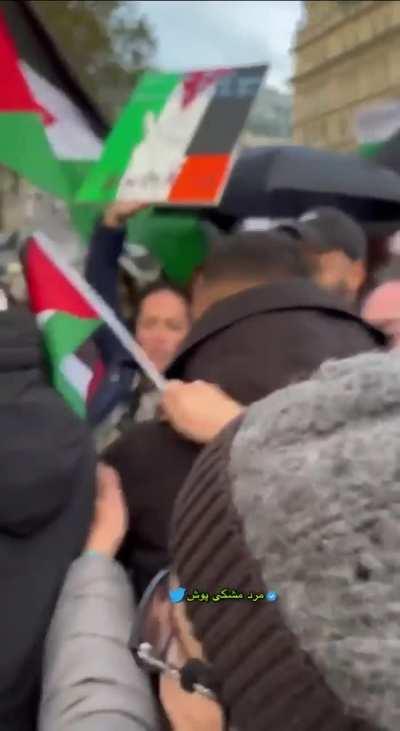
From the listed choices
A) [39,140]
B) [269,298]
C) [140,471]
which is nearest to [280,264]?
[269,298]

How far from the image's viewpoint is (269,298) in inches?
61.6

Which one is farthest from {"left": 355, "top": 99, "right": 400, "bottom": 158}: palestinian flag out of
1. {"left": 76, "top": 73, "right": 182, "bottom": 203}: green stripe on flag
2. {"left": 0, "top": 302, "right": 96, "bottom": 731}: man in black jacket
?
{"left": 0, "top": 302, "right": 96, "bottom": 731}: man in black jacket

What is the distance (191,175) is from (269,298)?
0.87m

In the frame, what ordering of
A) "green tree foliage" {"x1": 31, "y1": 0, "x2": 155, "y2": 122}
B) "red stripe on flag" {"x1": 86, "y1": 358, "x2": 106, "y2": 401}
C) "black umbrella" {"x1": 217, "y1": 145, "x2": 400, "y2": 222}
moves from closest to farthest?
"red stripe on flag" {"x1": 86, "y1": 358, "x2": 106, "y2": 401}
"black umbrella" {"x1": 217, "y1": 145, "x2": 400, "y2": 222}
"green tree foliage" {"x1": 31, "y1": 0, "x2": 155, "y2": 122}

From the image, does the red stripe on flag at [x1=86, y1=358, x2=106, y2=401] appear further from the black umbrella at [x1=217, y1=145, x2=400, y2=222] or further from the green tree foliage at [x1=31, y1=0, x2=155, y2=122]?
the green tree foliage at [x1=31, y1=0, x2=155, y2=122]

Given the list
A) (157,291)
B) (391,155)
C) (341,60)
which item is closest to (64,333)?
(157,291)

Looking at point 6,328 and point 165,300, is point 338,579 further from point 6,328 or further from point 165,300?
point 165,300

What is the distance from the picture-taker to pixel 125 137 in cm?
248

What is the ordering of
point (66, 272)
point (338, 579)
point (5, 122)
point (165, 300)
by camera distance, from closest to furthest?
point (338, 579) < point (66, 272) < point (5, 122) < point (165, 300)

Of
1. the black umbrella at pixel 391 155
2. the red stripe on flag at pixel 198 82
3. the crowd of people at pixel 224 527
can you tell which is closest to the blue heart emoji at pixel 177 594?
the crowd of people at pixel 224 527

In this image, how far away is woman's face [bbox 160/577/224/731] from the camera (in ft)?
3.53

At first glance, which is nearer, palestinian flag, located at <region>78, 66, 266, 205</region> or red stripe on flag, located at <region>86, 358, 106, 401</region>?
red stripe on flag, located at <region>86, 358, 106, 401</region>

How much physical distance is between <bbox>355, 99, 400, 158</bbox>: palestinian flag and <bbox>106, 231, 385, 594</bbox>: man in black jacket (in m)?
2.37

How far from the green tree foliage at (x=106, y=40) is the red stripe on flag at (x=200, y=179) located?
33.3 feet
